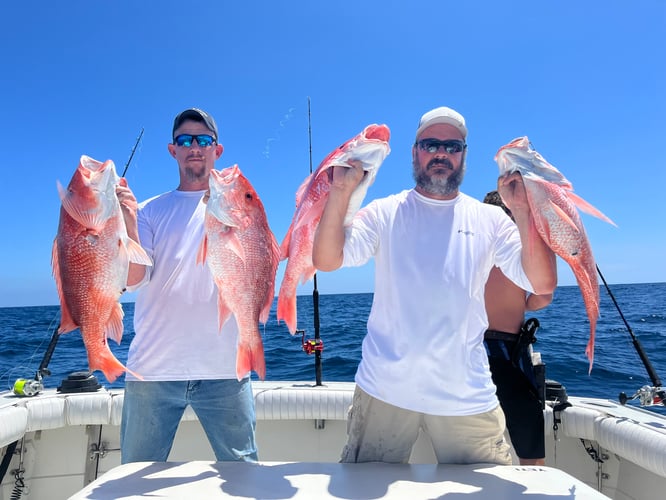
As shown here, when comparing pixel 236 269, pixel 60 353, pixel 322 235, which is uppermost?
pixel 322 235

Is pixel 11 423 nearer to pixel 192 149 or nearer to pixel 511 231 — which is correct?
pixel 192 149

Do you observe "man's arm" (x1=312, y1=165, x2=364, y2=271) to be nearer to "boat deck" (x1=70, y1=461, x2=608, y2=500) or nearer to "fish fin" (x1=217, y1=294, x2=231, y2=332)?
"fish fin" (x1=217, y1=294, x2=231, y2=332)

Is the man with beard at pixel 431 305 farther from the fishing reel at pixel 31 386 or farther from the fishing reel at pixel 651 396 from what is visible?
the fishing reel at pixel 31 386

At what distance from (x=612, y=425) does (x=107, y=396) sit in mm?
4204

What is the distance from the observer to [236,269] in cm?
228

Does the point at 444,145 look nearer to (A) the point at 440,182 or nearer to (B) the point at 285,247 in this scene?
(A) the point at 440,182

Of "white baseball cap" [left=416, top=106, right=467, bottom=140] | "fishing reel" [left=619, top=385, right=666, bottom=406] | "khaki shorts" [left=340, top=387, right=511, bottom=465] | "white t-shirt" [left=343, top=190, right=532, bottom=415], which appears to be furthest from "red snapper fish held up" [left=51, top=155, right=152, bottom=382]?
"fishing reel" [left=619, top=385, right=666, bottom=406]

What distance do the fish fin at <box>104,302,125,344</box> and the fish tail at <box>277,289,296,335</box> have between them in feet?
2.66

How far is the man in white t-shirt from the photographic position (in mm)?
2492

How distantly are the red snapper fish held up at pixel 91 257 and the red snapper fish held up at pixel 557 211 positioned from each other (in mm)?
1870

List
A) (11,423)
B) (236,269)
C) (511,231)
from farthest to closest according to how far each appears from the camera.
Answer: (11,423), (511,231), (236,269)

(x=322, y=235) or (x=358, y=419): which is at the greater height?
(x=322, y=235)

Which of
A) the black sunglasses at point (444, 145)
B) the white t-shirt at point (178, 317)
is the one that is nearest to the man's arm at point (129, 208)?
the white t-shirt at point (178, 317)

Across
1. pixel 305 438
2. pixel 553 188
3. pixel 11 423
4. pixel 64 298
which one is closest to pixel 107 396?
pixel 11 423
